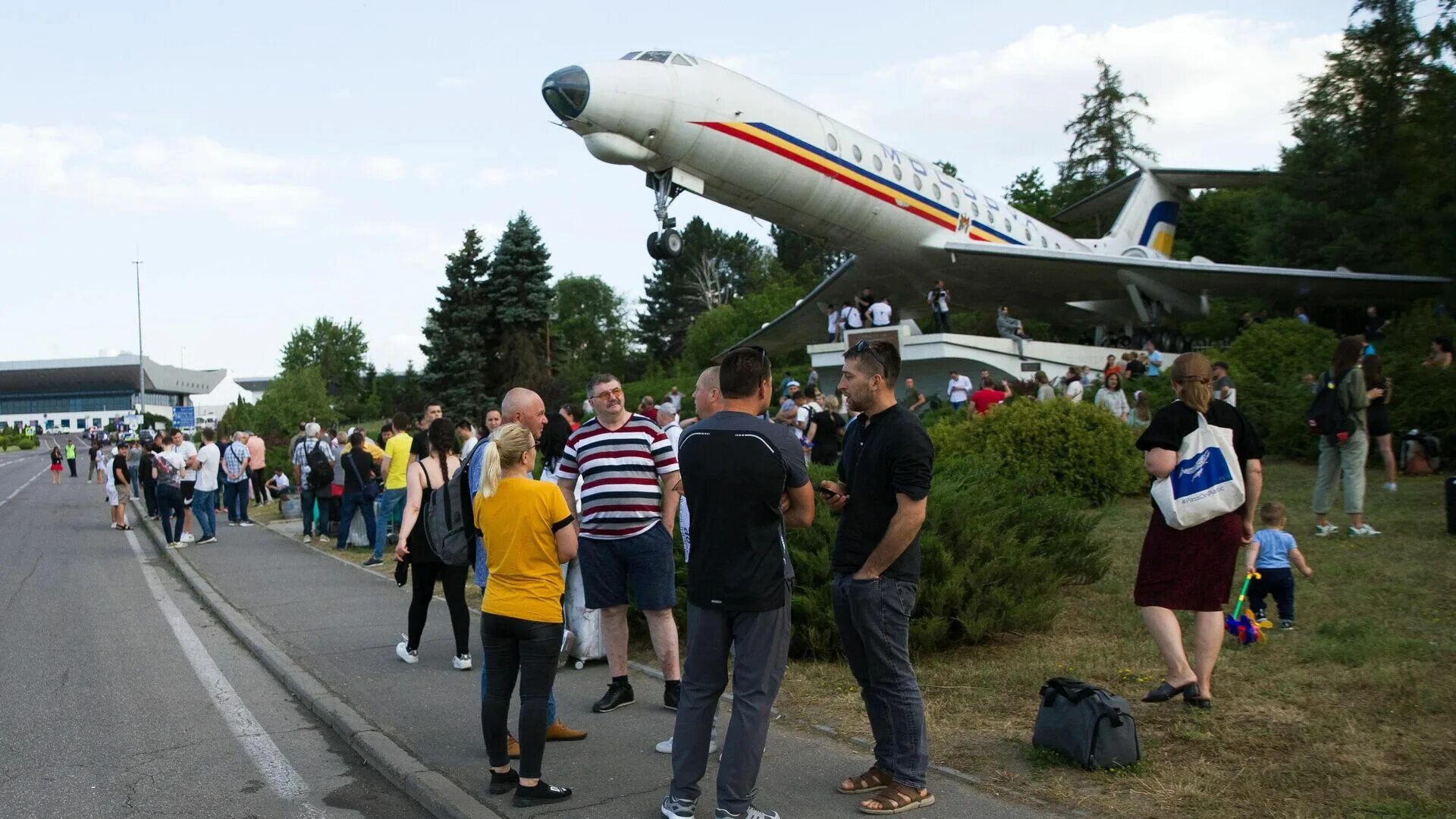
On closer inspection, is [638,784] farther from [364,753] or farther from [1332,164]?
[1332,164]

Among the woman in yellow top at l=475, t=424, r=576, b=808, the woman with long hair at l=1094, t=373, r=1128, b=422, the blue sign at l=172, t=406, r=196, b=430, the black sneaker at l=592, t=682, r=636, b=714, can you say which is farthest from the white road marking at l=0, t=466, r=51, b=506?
the woman in yellow top at l=475, t=424, r=576, b=808

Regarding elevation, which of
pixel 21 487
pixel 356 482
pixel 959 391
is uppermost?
pixel 959 391

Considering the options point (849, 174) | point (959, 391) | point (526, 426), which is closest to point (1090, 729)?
point (526, 426)

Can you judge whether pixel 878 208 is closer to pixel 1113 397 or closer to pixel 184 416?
pixel 1113 397

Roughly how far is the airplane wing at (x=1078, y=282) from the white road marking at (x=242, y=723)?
733 inches

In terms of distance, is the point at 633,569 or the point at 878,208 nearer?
the point at 633,569

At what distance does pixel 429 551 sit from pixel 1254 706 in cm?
483

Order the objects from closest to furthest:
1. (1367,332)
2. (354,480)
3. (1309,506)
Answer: (1309,506), (354,480), (1367,332)

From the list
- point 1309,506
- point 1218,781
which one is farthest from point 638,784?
point 1309,506

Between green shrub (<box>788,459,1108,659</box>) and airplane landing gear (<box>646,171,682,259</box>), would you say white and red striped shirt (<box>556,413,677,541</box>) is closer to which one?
green shrub (<box>788,459,1108,659</box>)

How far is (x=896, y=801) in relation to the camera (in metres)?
4.36

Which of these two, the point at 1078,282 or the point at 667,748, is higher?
the point at 1078,282

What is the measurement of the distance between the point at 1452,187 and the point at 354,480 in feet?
65.3

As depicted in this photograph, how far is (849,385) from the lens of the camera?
4578 mm
